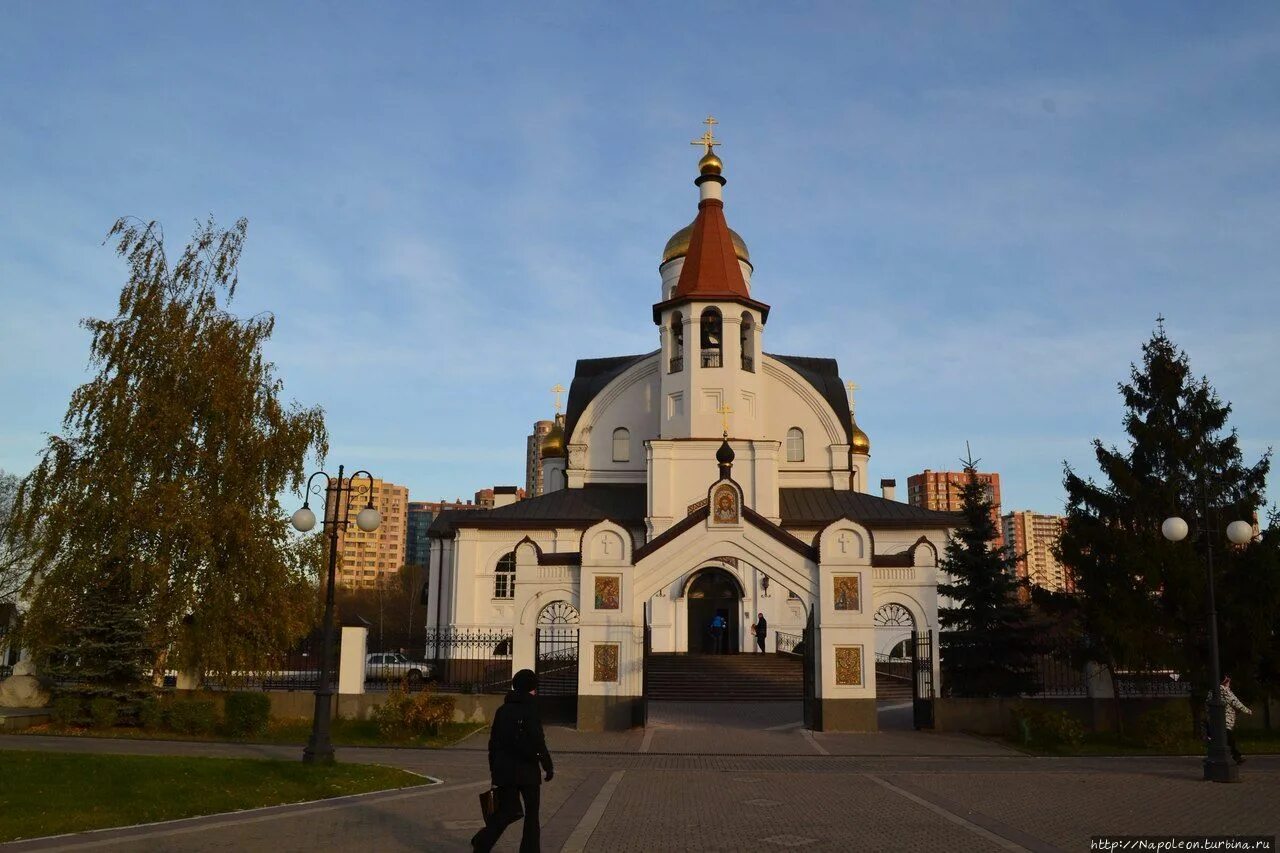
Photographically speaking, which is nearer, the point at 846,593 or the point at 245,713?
the point at 245,713

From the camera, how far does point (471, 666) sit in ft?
102

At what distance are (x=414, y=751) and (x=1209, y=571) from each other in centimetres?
1196

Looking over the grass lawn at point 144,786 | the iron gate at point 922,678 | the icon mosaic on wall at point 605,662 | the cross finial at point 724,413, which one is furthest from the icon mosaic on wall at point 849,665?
the cross finial at point 724,413

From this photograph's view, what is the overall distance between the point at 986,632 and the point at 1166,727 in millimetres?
5517

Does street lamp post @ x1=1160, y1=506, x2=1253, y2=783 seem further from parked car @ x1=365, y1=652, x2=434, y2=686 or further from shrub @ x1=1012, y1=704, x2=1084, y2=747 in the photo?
parked car @ x1=365, y1=652, x2=434, y2=686

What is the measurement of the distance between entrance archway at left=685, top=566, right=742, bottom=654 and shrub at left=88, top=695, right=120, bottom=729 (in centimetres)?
1807

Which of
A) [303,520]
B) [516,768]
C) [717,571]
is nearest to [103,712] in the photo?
[303,520]

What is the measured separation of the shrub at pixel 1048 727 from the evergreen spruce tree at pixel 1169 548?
4.47 feet

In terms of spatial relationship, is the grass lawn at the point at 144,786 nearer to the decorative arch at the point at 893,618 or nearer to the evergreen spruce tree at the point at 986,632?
the evergreen spruce tree at the point at 986,632

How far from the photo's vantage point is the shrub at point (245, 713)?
58.0 feet

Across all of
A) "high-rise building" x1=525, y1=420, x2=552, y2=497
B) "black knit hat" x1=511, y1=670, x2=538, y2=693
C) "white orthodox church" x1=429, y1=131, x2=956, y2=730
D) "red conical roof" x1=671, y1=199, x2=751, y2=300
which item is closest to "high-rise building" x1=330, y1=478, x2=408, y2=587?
"high-rise building" x1=525, y1=420, x2=552, y2=497

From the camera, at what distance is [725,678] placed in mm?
27641

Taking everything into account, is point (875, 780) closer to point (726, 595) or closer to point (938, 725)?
point (938, 725)

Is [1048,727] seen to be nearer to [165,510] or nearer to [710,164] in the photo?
[165,510]
